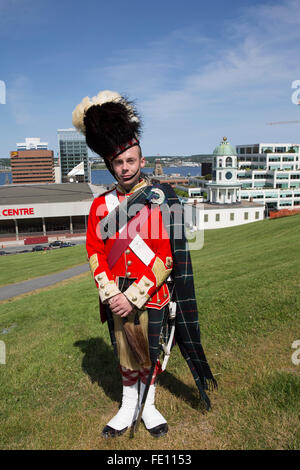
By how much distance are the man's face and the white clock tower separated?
139 feet

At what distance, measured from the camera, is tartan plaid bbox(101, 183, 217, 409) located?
3594 mm

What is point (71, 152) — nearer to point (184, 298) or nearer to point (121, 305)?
point (184, 298)

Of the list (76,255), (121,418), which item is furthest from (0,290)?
(121,418)

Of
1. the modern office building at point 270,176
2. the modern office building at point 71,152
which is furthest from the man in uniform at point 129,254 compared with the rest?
the modern office building at point 71,152

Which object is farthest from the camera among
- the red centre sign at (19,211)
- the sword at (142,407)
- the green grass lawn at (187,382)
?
the red centre sign at (19,211)

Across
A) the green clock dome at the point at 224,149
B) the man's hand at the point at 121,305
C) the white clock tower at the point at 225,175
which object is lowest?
the man's hand at the point at 121,305

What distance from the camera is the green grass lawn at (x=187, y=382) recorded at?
3418 millimetres

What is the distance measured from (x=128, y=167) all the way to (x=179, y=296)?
1.59 metres

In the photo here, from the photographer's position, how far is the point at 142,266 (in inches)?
140

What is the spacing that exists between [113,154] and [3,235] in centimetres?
5066

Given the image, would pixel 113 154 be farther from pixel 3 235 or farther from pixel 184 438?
pixel 3 235

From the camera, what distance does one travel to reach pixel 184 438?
133 inches

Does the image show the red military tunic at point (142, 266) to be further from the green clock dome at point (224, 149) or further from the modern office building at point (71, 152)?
the modern office building at point (71, 152)

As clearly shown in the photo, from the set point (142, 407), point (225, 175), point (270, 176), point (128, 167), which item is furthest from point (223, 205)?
point (142, 407)
